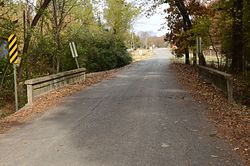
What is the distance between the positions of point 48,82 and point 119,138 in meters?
8.79

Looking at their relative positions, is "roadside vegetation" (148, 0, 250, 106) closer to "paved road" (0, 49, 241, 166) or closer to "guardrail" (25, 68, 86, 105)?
"paved road" (0, 49, 241, 166)

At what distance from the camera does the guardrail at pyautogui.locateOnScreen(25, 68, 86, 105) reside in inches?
511

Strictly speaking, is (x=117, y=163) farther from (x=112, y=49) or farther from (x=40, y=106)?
(x=112, y=49)

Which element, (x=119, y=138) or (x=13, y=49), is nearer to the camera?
(x=119, y=138)

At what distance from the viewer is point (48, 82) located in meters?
15.5

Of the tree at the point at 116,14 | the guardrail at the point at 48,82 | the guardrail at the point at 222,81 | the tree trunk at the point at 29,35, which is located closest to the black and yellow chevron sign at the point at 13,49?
the guardrail at the point at 48,82

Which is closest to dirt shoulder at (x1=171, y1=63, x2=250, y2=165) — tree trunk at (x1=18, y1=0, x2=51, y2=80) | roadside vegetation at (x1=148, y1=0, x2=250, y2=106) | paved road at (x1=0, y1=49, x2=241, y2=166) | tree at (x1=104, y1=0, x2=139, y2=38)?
paved road at (x1=0, y1=49, x2=241, y2=166)

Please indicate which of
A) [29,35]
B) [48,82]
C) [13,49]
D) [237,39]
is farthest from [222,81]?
[29,35]

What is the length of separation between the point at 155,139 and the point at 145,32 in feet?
523

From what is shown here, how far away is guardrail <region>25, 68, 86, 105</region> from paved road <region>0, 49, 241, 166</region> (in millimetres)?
1726

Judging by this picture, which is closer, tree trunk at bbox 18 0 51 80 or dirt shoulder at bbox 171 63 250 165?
dirt shoulder at bbox 171 63 250 165

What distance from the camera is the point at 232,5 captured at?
20.0 m

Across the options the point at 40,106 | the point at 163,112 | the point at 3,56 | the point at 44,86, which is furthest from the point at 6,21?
the point at 163,112

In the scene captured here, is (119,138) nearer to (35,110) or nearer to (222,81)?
(35,110)
